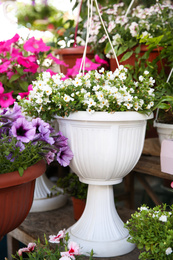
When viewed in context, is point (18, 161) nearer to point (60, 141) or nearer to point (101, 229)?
point (60, 141)

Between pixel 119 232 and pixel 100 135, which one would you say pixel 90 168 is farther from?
pixel 119 232

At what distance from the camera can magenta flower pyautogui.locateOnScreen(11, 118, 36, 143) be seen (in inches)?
41.0

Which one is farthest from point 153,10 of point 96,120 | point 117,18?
point 96,120

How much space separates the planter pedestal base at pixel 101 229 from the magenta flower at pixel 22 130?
390mm

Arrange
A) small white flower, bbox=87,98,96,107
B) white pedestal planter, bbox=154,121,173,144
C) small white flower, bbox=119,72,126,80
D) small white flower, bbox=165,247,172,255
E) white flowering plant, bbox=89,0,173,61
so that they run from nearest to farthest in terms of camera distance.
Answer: small white flower, bbox=165,247,172,255 < small white flower, bbox=87,98,96,107 < small white flower, bbox=119,72,126,80 < white pedestal planter, bbox=154,121,173,144 < white flowering plant, bbox=89,0,173,61

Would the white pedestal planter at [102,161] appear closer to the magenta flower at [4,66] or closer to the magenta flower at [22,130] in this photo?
the magenta flower at [22,130]

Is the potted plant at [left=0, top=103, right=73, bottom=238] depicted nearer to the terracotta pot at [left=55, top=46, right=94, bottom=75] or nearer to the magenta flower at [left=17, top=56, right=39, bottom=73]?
the magenta flower at [left=17, top=56, right=39, bottom=73]

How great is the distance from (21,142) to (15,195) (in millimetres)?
162

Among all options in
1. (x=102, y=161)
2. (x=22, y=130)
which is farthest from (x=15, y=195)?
(x=102, y=161)

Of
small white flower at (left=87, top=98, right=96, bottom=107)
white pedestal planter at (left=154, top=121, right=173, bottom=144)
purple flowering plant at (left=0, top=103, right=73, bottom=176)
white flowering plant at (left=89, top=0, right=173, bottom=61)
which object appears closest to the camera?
purple flowering plant at (left=0, top=103, right=73, bottom=176)

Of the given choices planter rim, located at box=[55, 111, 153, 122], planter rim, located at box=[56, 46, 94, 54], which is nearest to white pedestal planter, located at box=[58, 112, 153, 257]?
planter rim, located at box=[55, 111, 153, 122]

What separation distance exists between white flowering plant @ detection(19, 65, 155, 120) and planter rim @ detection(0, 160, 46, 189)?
23 centimetres

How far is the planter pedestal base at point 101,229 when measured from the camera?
1243 mm

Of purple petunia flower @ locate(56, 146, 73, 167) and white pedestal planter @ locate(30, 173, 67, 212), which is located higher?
purple petunia flower @ locate(56, 146, 73, 167)
